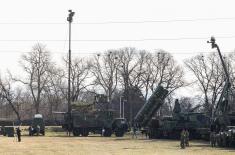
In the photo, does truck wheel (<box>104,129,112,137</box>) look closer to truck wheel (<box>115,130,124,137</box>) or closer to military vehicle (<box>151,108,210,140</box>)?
truck wheel (<box>115,130,124,137</box>)

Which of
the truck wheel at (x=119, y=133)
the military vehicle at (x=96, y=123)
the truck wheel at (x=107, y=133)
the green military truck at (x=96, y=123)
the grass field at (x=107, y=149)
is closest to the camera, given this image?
the grass field at (x=107, y=149)

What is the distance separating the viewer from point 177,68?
8788 centimetres

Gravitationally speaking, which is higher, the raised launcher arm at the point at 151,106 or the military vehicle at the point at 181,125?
the raised launcher arm at the point at 151,106

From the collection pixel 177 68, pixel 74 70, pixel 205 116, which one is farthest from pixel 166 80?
pixel 205 116

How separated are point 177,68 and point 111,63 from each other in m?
10.6

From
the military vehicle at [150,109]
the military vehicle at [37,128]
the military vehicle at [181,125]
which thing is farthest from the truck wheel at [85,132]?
the military vehicle at [181,125]

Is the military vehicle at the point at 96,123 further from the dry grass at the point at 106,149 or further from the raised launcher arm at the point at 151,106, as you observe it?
the dry grass at the point at 106,149

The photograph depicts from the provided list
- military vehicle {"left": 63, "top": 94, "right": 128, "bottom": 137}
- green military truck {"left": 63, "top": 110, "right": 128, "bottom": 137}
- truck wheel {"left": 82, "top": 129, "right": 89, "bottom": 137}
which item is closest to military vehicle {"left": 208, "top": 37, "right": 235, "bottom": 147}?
military vehicle {"left": 63, "top": 94, "right": 128, "bottom": 137}

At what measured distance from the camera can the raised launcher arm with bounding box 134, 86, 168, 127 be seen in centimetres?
5185

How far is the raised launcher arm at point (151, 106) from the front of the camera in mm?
51853

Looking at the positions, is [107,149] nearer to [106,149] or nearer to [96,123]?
[106,149]

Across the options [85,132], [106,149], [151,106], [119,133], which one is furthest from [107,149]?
[85,132]

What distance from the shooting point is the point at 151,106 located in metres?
52.4

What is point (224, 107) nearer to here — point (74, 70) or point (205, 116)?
point (205, 116)
